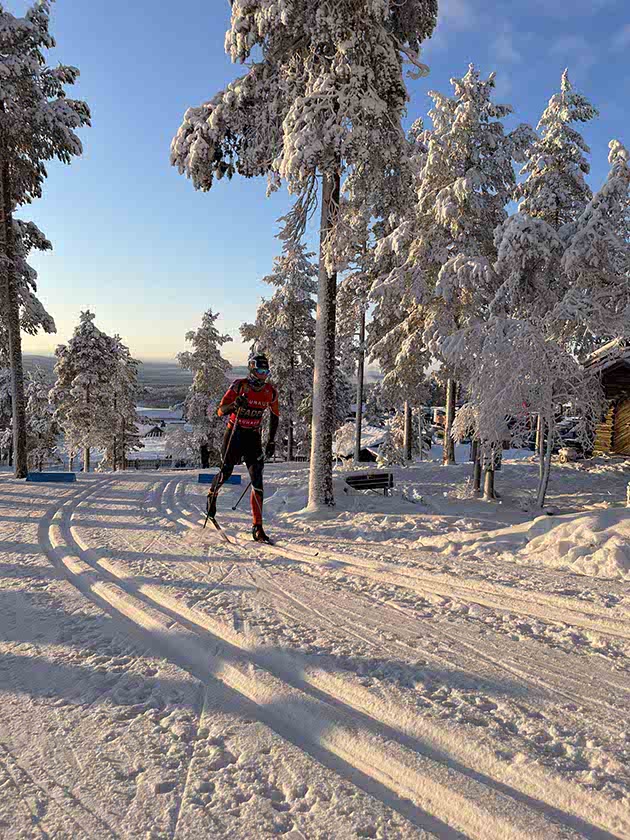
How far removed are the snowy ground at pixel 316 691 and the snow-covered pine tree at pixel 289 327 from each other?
22.0m

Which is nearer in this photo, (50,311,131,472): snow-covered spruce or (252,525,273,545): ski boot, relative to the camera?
(252,525,273,545): ski boot

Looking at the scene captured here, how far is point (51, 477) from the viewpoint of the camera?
45.1 feet

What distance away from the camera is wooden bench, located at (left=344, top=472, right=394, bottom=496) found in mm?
11086

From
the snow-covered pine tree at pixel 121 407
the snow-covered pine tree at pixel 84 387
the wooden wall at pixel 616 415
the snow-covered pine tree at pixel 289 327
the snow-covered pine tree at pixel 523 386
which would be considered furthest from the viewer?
the snow-covered pine tree at pixel 121 407

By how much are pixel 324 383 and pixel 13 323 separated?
1153 centimetres

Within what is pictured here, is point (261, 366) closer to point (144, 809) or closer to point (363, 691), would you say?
point (363, 691)

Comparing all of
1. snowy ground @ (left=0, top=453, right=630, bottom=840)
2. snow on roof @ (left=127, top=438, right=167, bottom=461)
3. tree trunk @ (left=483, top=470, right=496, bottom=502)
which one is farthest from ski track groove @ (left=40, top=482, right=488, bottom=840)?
snow on roof @ (left=127, top=438, right=167, bottom=461)

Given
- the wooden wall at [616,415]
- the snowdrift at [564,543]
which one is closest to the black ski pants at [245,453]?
the snowdrift at [564,543]

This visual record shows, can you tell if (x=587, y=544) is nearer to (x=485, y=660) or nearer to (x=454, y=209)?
(x=485, y=660)

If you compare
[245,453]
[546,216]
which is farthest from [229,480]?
[546,216]

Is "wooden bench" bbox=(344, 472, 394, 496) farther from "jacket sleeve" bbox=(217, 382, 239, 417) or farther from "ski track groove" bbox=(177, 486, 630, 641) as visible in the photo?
"ski track groove" bbox=(177, 486, 630, 641)

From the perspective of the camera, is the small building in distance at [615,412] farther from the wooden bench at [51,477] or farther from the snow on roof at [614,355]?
the wooden bench at [51,477]

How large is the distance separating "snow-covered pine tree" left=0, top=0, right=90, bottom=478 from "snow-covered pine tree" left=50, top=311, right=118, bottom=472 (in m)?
15.7

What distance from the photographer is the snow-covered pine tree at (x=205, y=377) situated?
33.5 m
